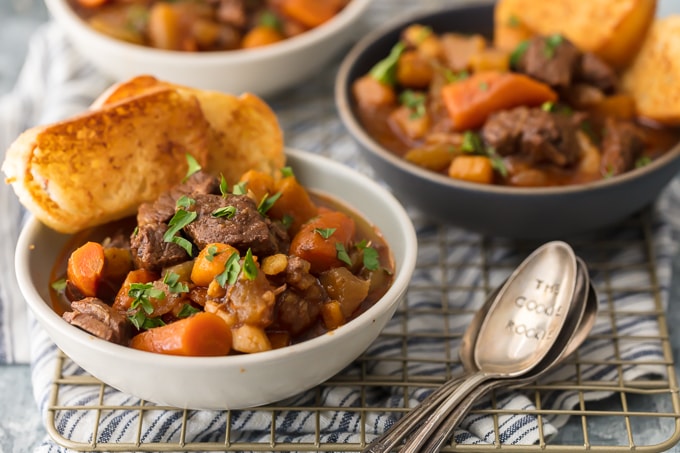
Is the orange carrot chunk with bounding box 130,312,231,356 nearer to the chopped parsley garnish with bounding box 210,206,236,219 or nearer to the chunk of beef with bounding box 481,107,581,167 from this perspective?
the chopped parsley garnish with bounding box 210,206,236,219

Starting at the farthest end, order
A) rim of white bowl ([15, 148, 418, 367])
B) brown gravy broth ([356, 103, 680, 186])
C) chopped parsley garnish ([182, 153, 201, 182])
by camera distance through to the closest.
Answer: brown gravy broth ([356, 103, 680, 186]) → chopped parsley garnish ([182, 153, 201, 182]) → rim of white bowl ([15, 148, 418, 367])

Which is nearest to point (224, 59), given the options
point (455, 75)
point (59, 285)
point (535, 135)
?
point (455, 75)

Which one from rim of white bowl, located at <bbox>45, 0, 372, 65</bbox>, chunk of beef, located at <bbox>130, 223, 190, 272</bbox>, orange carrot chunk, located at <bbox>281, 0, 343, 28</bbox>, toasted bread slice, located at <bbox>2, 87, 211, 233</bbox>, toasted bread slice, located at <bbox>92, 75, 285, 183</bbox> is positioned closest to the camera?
chunk of beef, located at <bbox>130, 223, 190, 272</bbox>

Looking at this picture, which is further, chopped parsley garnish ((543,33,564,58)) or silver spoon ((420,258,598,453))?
chopped parsley garnish ((543,33,564,58))

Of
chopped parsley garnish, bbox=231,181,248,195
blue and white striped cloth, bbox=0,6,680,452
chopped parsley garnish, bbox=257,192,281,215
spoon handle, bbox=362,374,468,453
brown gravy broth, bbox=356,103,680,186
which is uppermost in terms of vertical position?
chopped parsley garnish, bbox=231,181,248,195

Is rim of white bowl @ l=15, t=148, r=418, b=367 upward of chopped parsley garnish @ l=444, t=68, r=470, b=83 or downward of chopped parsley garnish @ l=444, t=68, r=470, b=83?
upward

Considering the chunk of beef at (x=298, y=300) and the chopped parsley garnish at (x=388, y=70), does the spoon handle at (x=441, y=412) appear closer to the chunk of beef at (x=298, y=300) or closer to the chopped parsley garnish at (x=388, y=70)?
the chunk of beef at (x=298, y=300)

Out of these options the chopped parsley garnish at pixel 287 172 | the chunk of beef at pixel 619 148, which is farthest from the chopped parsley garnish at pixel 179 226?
the chunk of beef at pixel 619 148

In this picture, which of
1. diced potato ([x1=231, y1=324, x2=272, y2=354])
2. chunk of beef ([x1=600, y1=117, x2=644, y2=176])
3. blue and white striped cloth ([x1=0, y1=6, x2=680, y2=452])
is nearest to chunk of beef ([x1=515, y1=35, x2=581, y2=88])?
chunk of beef ([x1=600, y1=117, x2=644, y2=176])

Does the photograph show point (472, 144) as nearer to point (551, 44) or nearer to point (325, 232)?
point (551, 44)
